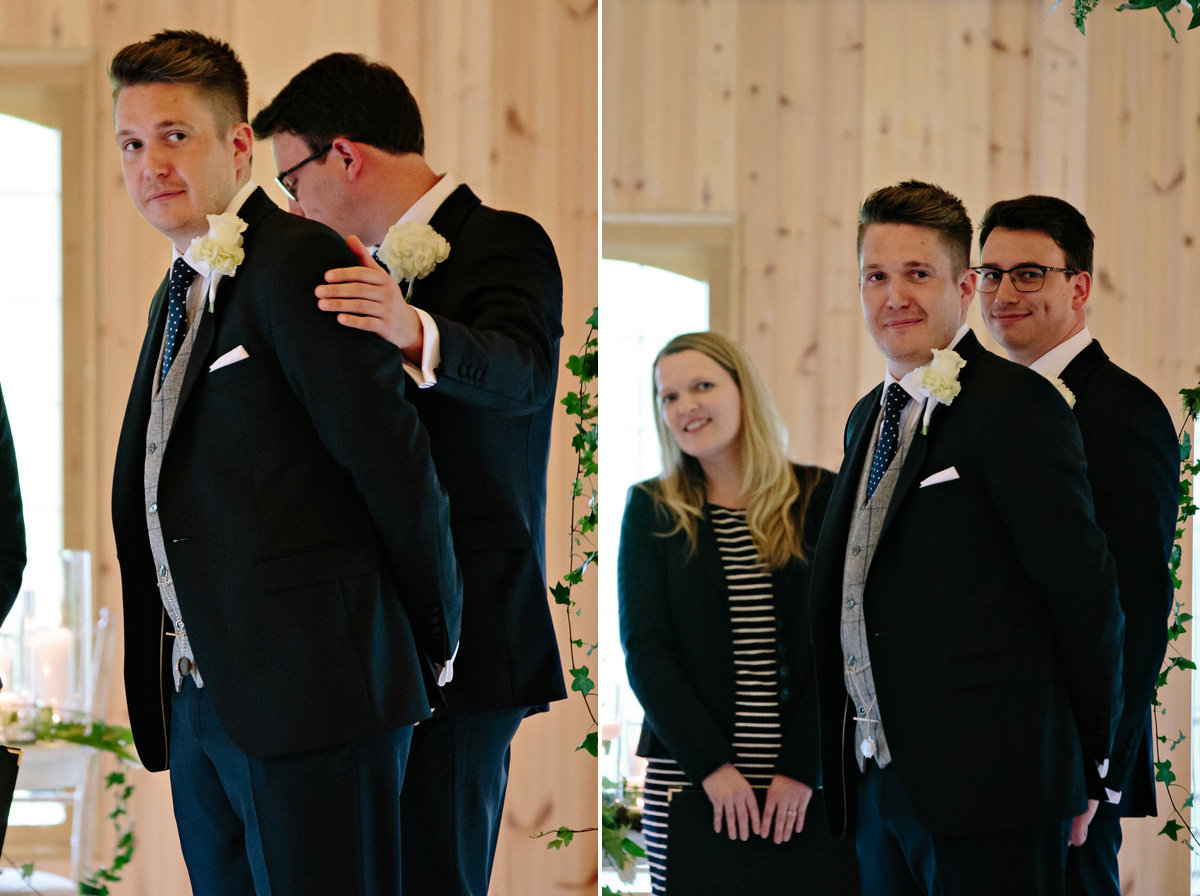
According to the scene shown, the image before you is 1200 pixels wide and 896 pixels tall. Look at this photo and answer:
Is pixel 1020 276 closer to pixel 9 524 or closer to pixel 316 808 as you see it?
pixel 316 808

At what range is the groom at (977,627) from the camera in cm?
177

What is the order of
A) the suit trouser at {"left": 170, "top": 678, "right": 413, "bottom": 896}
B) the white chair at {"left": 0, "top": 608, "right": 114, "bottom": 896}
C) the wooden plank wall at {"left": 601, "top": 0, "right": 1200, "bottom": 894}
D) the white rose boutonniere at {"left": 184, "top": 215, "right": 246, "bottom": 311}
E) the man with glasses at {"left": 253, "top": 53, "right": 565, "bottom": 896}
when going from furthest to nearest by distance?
the white chair at {"left": 0, "top": 608, "right": 114, "bottom": 896} < the wooden plank wall at {"left": 601, "top": 0, "right": 1200, "bottom": 894} < the man with glasses at {"left": 253, "top": 53, "right": 565, "bottom": 896} < the white rose boutonniere at {"left": 184, "top": 215, "right": 246, "bottom": 311} < the suit trouser at {"left": 170, "top": 678, "right": 413, "bottom": 896}

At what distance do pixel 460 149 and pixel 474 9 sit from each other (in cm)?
31

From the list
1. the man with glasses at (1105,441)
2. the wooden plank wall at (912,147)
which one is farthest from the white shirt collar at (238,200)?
the man with glasses at (1105,441)

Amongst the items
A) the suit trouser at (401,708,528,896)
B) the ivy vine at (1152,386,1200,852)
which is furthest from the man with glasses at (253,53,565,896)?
the ivy vine at (1152,386,1200,852)

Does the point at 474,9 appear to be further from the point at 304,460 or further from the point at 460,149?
the point at 304,460

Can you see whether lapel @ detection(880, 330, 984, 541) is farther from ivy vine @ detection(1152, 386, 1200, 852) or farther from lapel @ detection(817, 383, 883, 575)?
ivy vine @ detection(1152, 386, 1200, 852)

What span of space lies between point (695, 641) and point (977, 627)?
54 cm

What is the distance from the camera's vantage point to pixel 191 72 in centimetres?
188

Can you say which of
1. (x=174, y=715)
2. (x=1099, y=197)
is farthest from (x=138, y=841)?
(x=1099, y=197)

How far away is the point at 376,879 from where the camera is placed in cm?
154

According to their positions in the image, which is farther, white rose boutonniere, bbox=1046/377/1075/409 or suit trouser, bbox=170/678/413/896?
white rose boutonniere, bbox=1046/377/1075/409

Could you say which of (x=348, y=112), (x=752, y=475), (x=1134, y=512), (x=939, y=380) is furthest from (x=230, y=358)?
(x=1134, y=512)

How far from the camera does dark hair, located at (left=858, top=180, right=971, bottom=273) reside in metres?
1.92
